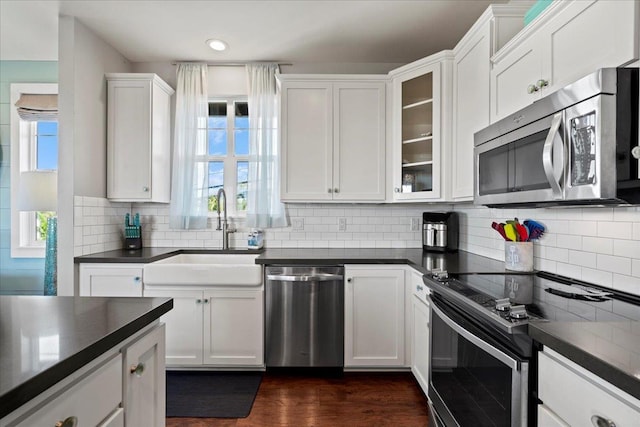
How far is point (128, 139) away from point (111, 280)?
44.3 inches

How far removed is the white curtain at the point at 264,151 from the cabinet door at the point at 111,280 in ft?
3.29

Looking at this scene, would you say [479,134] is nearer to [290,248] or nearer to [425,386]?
[425,386]

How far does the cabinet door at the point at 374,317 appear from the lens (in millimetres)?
2615

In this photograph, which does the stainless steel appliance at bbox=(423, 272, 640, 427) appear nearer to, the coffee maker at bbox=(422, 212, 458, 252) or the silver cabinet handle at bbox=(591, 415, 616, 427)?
the silver cabinet handle at bbox=(591, 415, 616, 427)

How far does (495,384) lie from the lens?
1.21 m

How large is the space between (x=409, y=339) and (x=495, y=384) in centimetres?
145

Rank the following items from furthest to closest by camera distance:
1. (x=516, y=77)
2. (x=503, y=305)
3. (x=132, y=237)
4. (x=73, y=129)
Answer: (x=132, y=237) → (x=73, y=129) → (x=516, y=77) → (x=503, y=305)

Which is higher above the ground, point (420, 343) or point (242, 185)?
point (242, 185)

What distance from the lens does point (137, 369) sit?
104cm

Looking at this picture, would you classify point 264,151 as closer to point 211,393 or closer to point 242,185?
point 242,185

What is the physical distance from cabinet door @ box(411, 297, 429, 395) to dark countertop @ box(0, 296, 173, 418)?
1.53 metres

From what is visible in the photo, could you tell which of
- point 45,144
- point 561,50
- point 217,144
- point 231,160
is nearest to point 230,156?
point 231,160

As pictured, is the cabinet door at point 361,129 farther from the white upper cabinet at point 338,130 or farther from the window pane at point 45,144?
the window pane at point 45,144

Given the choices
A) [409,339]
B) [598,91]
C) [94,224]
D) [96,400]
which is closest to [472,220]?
[409,339]
